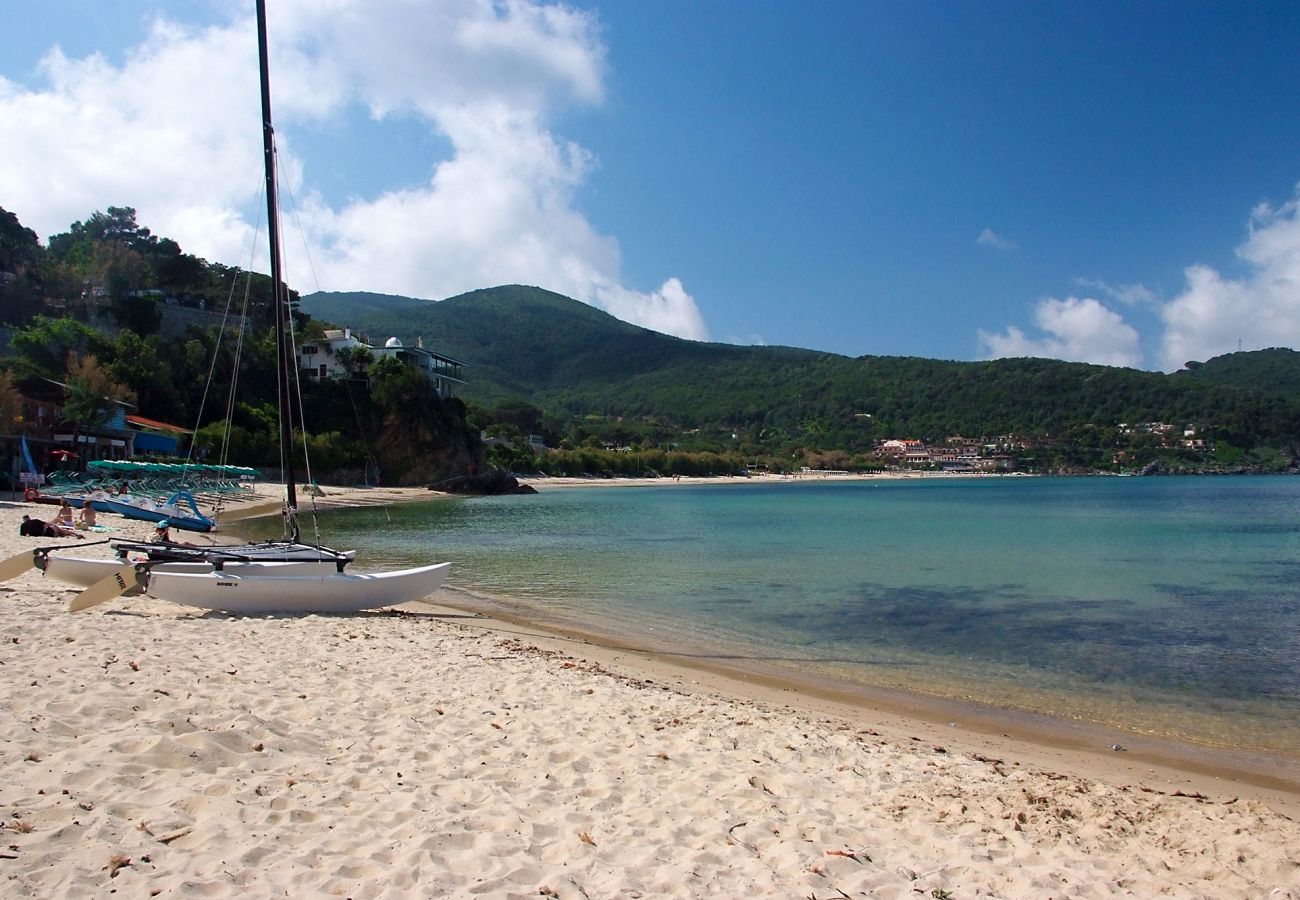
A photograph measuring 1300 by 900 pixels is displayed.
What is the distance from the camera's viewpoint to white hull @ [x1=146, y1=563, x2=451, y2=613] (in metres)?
11.3

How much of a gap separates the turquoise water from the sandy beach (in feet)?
8.93

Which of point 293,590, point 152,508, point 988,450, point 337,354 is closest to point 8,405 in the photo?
point 152,508

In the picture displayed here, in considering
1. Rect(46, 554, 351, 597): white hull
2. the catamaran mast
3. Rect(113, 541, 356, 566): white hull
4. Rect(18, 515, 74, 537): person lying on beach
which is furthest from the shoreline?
Rect(18, 515, 74, 537): person lying on beach

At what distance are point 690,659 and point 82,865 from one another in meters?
8.53

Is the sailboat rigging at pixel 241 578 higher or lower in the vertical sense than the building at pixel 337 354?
lower

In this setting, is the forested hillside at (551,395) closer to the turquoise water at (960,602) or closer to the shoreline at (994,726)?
the turquoise water at (960,602)

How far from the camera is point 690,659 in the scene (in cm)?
1135

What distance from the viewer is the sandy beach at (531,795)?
3.87m

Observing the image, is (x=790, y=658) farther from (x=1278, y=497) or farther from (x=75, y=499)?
(x=1278, y=497)

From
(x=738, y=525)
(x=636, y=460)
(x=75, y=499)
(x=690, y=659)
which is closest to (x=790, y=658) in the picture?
(x=690, y=659)

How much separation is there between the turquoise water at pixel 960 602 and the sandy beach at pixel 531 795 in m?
2.72

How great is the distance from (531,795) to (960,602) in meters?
13.9

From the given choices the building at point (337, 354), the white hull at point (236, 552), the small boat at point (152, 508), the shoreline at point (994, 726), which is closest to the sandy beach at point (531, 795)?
the shoreline at point (994, 726)

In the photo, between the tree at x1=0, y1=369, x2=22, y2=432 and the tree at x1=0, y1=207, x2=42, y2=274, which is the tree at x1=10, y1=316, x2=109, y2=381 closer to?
the tree at x1=0, y1=369, x2=22, y2=432
